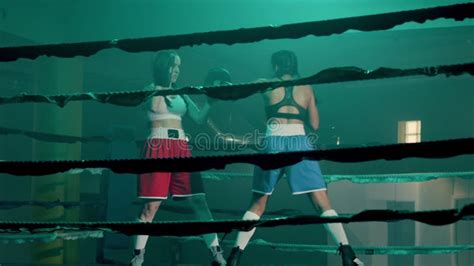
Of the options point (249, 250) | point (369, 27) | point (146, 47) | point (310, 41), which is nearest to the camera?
point (369, 27)

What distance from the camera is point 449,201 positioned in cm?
574

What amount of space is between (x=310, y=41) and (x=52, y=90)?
3813mm

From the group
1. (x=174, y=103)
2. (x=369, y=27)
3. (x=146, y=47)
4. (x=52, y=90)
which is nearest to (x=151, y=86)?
(x=174, y=103)

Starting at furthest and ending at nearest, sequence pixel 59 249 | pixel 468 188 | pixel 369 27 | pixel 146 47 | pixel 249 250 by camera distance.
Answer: pixel 249 250 < pixel 468 188 < pixel 59 249 < pixel 146 47 < pixel 369 27

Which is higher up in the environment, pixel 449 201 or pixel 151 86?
pixel 151 86

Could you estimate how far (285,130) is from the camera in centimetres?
299

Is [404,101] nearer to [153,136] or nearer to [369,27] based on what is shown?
[153,136]

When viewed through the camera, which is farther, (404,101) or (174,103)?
(404,101)

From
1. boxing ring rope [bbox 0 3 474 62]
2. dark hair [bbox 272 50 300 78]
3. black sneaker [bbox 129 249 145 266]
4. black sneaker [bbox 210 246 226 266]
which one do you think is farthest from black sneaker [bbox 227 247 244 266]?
boxing ring rope [bbox 0 3 474 62]

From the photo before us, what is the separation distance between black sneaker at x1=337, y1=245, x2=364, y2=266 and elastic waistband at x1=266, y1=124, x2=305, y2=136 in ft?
2.46

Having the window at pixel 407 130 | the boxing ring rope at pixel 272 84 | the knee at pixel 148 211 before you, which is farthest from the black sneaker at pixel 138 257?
the window at pixel 407 130

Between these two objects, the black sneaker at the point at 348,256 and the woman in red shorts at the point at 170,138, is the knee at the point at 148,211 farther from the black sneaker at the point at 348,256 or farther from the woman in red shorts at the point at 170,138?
the black sneaker at the point at 348,256

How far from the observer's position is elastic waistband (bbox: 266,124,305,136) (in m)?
2.99

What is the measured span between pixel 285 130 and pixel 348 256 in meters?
0.85
